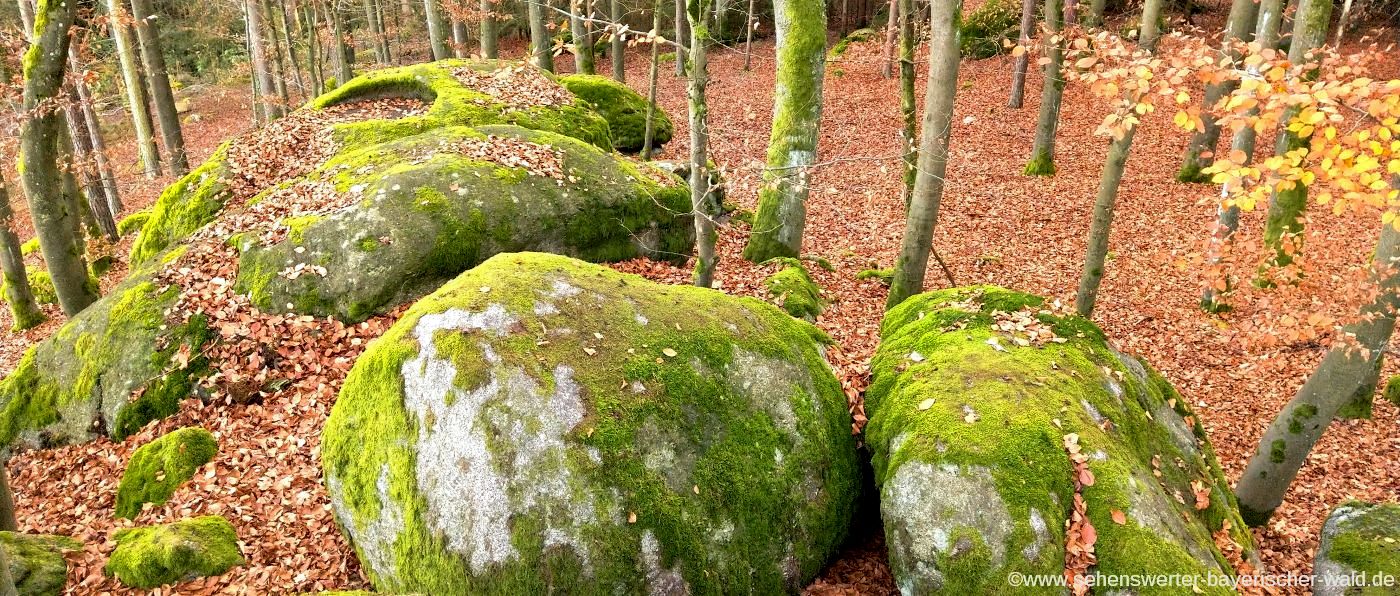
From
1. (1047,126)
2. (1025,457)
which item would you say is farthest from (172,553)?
(1047,126)

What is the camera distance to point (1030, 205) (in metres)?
15.1

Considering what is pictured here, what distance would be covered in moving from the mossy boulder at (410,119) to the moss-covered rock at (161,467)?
3.89 m

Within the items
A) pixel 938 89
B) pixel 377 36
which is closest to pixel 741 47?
pixel 377 36

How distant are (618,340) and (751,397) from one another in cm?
103

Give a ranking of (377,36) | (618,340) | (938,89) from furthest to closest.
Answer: (377,36) → (938,89) → (618,340)

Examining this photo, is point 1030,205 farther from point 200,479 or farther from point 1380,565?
point 200,479

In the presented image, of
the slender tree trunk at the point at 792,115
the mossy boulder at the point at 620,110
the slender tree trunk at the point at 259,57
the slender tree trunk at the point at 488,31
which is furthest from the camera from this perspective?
the slender tree trunk at the point at 488,31

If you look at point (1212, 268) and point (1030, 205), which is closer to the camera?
point (1212, 268)

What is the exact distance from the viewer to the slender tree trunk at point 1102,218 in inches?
302

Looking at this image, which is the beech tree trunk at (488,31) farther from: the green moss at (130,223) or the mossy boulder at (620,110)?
the green moss at (130,223)

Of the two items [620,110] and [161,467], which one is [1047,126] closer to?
[620,110]

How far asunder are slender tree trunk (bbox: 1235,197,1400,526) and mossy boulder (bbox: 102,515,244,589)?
870 cm

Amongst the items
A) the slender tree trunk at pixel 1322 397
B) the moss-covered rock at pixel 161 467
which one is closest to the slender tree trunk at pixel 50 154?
the moss-covered rock at pixel 161 467

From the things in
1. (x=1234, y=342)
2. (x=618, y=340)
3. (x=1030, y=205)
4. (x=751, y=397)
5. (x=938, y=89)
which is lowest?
(x=1234, y=342)
